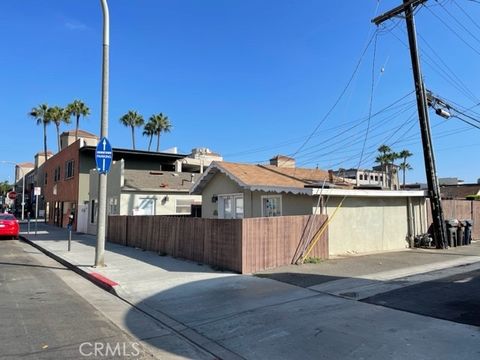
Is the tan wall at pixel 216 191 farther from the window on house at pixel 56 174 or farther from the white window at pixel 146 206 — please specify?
the window on house at pixel 56 174

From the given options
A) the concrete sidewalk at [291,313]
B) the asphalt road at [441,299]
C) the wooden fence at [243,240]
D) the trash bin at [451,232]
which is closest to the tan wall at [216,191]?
the wooden fence at [243,240]

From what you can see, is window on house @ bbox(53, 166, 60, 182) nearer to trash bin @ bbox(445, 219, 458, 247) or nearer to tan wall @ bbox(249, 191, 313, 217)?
tan wall @ bbox(249, 191, 313, 217)

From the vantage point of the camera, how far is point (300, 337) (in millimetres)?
6129

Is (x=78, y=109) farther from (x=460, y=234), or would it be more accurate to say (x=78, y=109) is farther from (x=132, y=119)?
(x=460, y=234)

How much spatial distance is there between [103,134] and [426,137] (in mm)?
12736

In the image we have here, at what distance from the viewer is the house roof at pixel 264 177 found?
16.6 metres

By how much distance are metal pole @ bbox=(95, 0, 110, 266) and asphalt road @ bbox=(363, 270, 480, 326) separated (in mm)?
8086

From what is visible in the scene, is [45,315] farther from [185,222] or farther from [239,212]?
[239,212]

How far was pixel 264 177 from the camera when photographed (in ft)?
60.5

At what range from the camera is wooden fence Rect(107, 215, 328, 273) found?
1161cm

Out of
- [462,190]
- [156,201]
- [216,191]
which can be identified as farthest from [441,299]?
[462,190]

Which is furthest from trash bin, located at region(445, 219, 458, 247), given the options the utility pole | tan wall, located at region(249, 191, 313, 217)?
tan wall, located at region(249, 191, 313, 217)

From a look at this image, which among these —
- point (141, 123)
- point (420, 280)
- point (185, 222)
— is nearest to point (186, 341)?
point (420, 280)

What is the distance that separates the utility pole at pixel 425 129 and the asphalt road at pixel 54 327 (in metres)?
14.5
